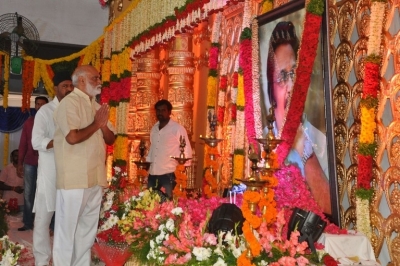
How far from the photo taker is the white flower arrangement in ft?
16.0

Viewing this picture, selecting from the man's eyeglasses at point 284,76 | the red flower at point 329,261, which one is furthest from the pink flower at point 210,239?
the man's eyeglasses at point 284,76

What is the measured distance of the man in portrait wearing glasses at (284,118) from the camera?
6621 mm

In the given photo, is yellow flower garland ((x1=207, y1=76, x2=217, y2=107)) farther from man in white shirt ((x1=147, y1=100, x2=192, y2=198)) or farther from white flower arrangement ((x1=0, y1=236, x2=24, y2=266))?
white flower arrangement ((x1=0, y1=236, x2=24, y2=266))

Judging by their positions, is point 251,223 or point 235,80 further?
point 235,80

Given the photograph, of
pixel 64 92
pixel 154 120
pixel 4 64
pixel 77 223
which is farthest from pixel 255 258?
pixel 4 64

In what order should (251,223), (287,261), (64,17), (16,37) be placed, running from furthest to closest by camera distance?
(64,17)
(16,37)
(251,223)
(287,261)

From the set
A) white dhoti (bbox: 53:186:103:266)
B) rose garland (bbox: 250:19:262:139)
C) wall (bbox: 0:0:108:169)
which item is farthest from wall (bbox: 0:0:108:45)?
white dhoti (bbox: 53:186:103:266)

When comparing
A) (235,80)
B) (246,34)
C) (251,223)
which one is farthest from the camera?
(235,80)

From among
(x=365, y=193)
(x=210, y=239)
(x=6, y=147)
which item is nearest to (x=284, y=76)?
(x=365, y=193)

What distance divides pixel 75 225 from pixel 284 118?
2.34 m

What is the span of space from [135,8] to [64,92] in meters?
4.42

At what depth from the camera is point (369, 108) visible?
5871mm

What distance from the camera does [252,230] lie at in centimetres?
436

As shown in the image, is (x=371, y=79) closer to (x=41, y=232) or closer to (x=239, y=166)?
(x=239, y=166)
